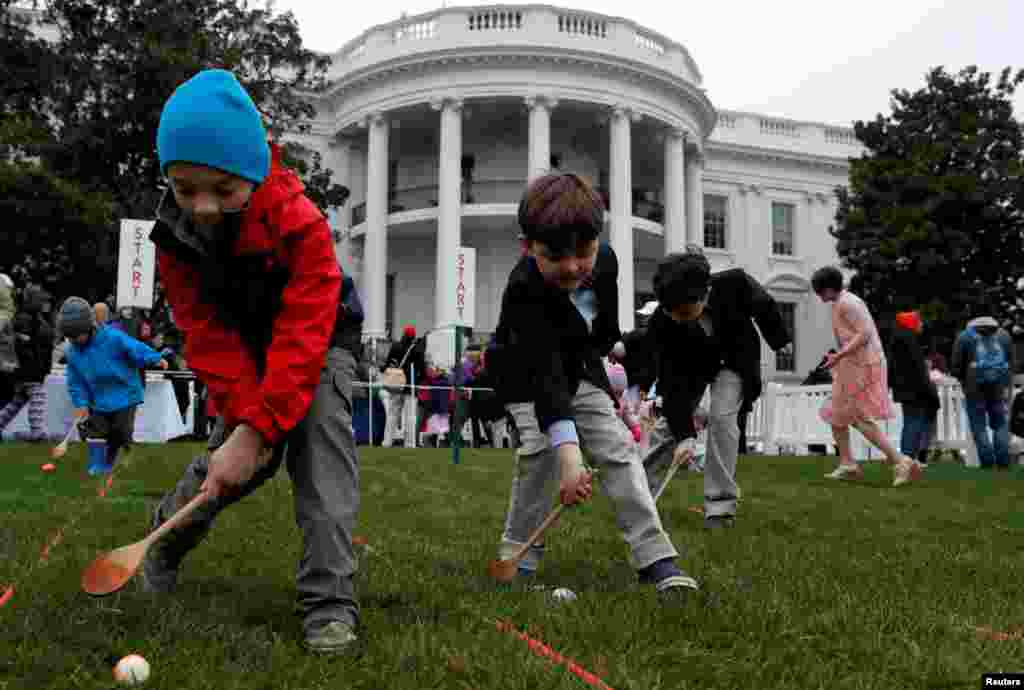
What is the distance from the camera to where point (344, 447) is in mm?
2814

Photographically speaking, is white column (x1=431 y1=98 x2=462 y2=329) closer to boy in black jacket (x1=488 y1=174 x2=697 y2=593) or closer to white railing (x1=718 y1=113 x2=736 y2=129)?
white railing (x1=718 y1=113 x2=736 y2=129)

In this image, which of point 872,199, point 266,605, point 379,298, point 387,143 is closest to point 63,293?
point 379,298

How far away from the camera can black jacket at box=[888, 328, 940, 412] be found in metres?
11.1

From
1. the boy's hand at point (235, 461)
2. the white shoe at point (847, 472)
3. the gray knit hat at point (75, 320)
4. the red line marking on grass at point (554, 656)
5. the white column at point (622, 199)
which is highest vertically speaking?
the white column at point (622, 199)

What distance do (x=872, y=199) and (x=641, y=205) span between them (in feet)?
24.4

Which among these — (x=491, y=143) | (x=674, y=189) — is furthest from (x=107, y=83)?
(x=674, y=189)

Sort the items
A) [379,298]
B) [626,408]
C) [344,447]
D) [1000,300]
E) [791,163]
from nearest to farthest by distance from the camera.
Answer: [344,447], [626,408], [379,298], [1000,300], [791,163]

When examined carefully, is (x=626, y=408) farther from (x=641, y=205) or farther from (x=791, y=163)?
(x=791, y=163)

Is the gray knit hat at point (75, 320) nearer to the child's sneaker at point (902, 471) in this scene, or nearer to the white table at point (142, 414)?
the white table at point (142, 414)

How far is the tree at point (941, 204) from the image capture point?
31297mm

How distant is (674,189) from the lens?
30812mm

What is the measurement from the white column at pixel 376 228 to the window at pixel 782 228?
51.4ft

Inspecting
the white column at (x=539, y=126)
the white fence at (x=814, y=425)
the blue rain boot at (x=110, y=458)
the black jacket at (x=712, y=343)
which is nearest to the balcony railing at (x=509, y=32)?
the white column at (x=539, y=126)

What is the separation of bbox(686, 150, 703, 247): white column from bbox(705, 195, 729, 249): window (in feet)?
11.6
